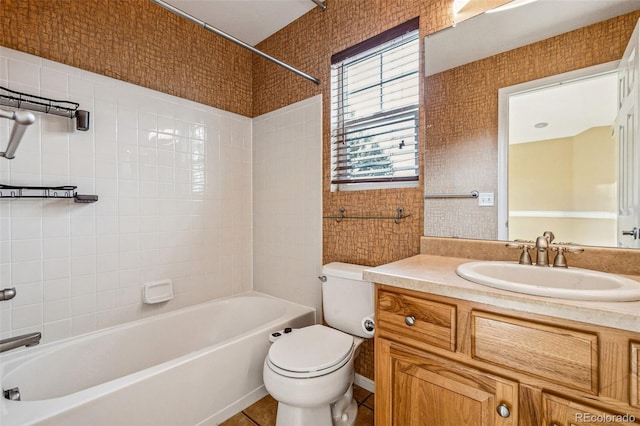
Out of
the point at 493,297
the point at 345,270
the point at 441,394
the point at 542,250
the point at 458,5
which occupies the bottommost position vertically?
the point at 441,394

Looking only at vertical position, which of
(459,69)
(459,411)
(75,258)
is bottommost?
(459,411)

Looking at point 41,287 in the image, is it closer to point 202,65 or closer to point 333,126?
point 202,65

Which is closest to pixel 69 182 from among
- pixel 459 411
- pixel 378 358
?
pixel 378 358

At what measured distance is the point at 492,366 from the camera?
2.87 ft

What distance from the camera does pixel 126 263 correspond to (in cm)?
187

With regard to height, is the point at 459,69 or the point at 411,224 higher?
the point at 459,69

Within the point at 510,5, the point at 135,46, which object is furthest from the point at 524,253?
the point at 135,46

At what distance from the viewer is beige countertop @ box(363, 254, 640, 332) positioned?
2.27 ft

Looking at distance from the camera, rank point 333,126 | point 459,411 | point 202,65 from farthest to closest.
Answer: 1. point 202,65
2. point 333,126
3. point 459,411

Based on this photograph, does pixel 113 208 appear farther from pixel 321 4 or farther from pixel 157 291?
pixel 321 4

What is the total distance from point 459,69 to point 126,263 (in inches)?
88.6

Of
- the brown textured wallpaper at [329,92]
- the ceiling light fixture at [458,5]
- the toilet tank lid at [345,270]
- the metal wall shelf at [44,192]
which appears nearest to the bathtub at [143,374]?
the toilet tank lid at [345,270]

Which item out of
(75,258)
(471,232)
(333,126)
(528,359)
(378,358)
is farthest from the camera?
(333,126)

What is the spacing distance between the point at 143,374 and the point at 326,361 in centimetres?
83
